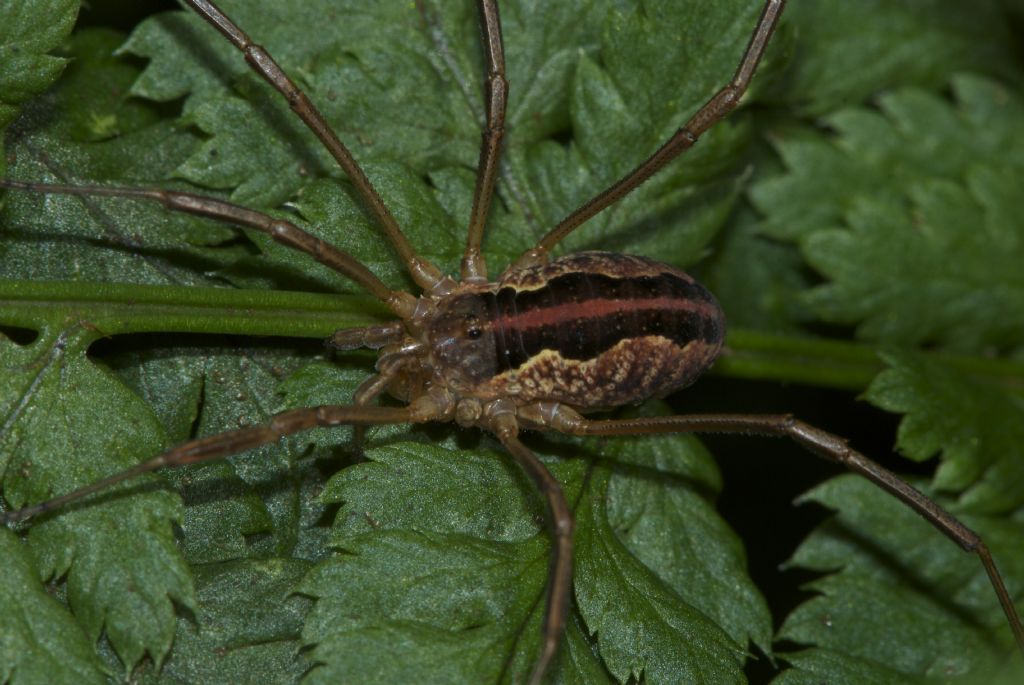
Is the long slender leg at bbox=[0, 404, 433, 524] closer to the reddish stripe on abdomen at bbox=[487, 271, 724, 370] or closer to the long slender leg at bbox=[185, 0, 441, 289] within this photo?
the reddish stripe on abdomen at bbox=[487, 271, 724, 370]

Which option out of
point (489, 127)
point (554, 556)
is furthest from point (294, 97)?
point (554, 556)

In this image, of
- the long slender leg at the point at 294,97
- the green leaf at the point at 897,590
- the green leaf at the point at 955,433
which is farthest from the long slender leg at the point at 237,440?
the green leaf at the point at 955,433

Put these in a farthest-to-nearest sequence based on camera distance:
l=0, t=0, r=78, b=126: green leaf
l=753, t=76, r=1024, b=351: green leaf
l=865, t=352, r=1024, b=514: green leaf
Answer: l=753, t=76, r=1024, b=351: green leaf < l=865, t=352, r=1024, b=514: green leaf < l=0, t=0, r=78, b=126: green leaf

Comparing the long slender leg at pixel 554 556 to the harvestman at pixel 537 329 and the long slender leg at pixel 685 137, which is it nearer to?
the harvestman at pixel 537 329

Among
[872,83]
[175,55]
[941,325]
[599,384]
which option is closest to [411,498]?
[599,384]

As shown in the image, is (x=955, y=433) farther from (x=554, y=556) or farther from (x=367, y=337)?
(x=367, y=337)

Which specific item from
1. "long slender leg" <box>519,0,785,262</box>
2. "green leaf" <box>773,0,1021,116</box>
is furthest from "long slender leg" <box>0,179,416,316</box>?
"green leaf" <box>773,0,1021,116</box>

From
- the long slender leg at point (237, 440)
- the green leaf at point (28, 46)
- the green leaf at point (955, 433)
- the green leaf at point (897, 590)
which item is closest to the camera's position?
the long slender leg at point (237, 440)

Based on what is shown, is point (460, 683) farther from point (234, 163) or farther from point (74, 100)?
point (74, 100)
